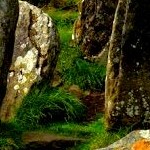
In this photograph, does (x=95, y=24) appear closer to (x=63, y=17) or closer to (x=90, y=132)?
(x=63, y=17)

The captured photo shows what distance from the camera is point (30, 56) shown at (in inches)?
374

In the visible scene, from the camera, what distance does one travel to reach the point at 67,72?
36.1 feet

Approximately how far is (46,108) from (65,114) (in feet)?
1.08

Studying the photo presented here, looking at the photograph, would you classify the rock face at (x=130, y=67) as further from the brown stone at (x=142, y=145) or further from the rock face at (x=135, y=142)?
the brown stone at (x=142, y=145)

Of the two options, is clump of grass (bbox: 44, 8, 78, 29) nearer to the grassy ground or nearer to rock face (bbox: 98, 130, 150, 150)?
the grassy ground

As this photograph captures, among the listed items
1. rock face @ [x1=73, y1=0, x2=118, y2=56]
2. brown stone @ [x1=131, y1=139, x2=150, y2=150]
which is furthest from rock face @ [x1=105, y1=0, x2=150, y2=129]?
rock face @ [x1=73, y1=0, x2=118, y2=56]

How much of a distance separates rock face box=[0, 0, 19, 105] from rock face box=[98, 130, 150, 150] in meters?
1.99

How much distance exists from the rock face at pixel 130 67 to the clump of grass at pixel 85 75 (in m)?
3.22

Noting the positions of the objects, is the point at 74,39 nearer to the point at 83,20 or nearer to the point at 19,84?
the point at 83,20

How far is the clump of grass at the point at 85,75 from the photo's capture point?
10398mm

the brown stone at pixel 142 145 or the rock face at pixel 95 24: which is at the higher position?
the rock face at pixel 95 24

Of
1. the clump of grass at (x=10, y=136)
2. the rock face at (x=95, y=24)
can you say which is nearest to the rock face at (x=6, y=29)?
the clump of grass at (x=10, y=136)

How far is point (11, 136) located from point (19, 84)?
5.98 feet

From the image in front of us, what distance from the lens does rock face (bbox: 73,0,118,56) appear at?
12.2 metres
